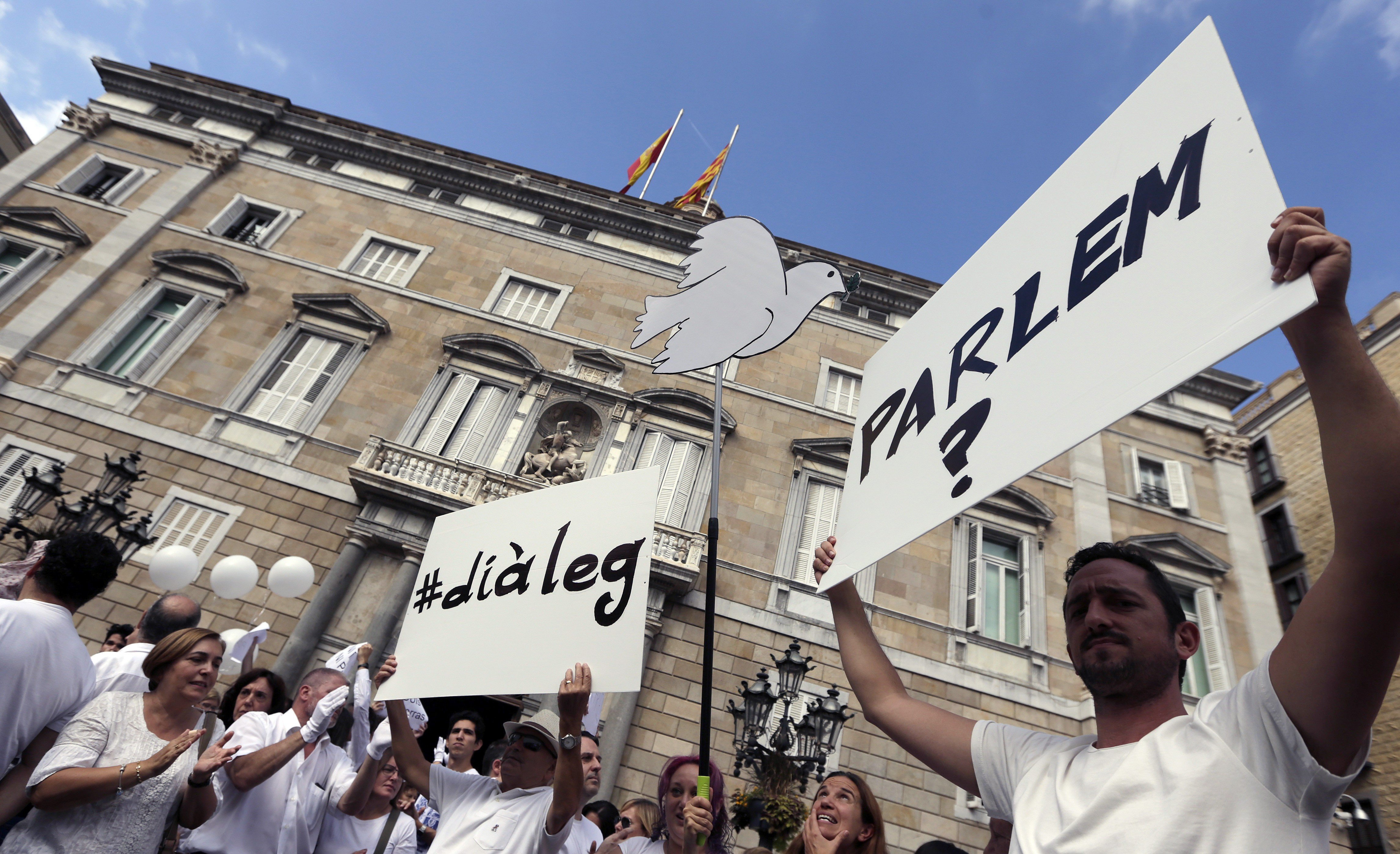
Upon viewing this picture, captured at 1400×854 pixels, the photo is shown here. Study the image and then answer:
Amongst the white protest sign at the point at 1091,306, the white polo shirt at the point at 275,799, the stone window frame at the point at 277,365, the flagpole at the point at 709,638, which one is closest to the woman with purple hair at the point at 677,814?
the flagpole at the point at 709,638

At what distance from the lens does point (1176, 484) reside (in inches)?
564

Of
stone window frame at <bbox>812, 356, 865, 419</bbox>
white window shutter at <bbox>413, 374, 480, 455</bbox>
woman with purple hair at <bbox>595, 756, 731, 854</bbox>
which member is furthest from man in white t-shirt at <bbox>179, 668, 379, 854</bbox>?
stone window frame at <bbox>812, 356, 865, 419</bbox>

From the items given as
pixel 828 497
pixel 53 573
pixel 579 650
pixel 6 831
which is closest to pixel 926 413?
pixel 579 650

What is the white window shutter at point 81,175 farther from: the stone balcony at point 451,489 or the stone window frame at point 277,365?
the stone balcony at point 451,489

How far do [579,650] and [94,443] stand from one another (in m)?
14.0

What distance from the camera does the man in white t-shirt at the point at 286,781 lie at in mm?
3418

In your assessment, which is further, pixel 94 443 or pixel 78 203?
pixel 78 203

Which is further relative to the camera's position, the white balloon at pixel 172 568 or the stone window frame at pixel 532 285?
the stone window frame at pixel 532 285

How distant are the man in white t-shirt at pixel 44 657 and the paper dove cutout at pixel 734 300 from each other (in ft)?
9.09

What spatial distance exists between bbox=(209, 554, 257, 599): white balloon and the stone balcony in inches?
132

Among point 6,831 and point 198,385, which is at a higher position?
point 198,385

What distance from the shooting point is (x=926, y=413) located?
2215 millimetres

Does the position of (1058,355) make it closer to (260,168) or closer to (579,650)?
(579,650)

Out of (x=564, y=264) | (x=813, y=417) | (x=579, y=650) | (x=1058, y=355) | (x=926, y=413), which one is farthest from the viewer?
(x=564, y=264)
